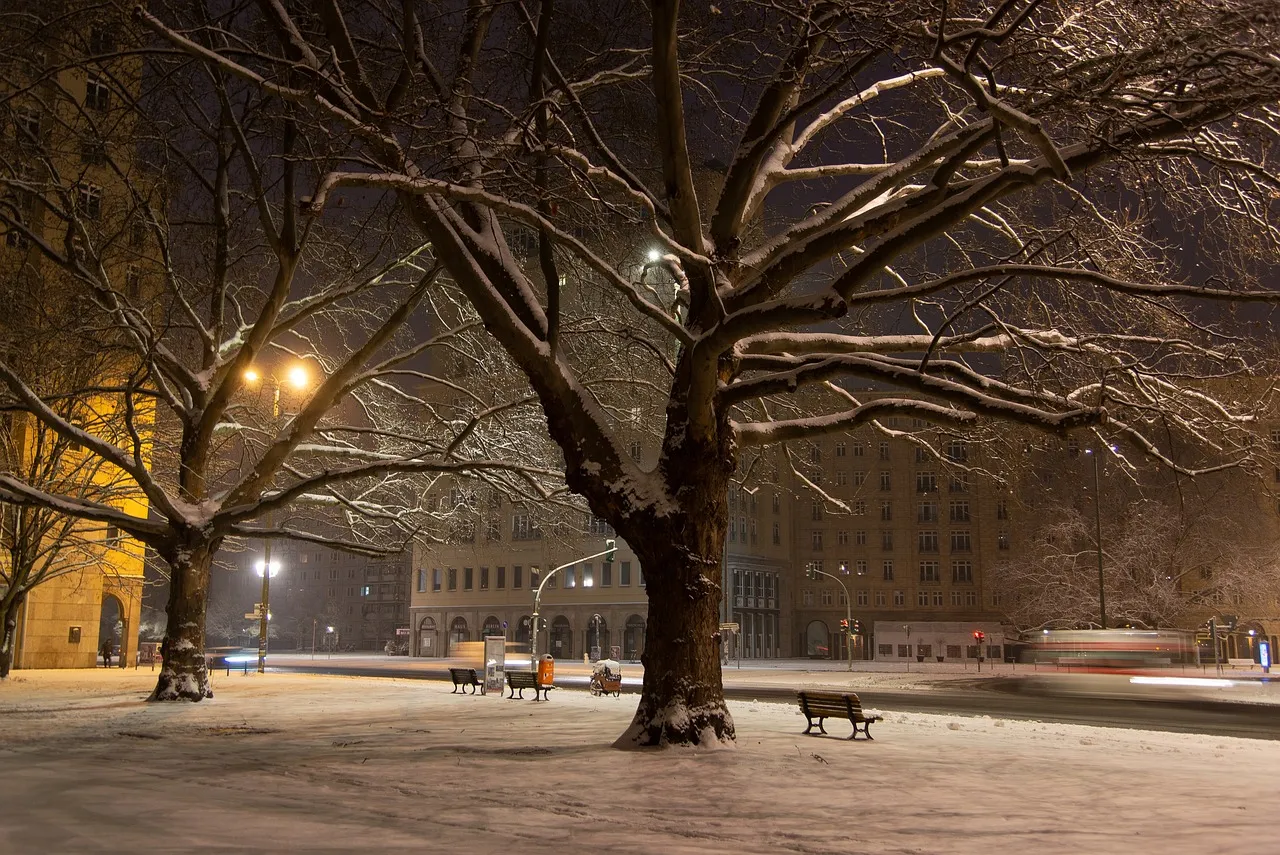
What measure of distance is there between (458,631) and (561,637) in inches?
439

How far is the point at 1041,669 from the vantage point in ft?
122

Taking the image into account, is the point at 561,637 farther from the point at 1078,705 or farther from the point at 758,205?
the point at 758,205

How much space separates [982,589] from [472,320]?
260ft

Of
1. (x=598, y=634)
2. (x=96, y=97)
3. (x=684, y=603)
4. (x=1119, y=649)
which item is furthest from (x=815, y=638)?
(x=684, y=603)

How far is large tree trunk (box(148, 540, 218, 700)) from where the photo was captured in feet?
67.3

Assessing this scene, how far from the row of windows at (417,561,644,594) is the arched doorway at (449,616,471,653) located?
2.76 meters

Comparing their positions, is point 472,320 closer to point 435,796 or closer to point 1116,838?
point 435,796

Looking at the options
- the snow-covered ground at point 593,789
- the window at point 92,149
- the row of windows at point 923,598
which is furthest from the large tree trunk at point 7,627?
the row of windows at point 923,598

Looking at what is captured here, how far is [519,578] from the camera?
84.9 m

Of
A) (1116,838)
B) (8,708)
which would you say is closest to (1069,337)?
(1116,838)

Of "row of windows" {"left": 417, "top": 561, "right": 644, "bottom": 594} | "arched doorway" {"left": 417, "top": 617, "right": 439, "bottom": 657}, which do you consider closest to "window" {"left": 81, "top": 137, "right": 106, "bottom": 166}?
"row of windows" {"left": 417, "top": 561, "right": 644, "bottom": 594}

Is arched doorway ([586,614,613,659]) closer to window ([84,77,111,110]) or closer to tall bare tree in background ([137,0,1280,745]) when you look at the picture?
window ([84,77,111,110])

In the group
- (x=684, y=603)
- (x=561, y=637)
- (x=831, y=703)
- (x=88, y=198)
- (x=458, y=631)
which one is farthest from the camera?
Answer: (x=458, y=631)

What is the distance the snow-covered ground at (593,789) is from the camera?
7629mm
